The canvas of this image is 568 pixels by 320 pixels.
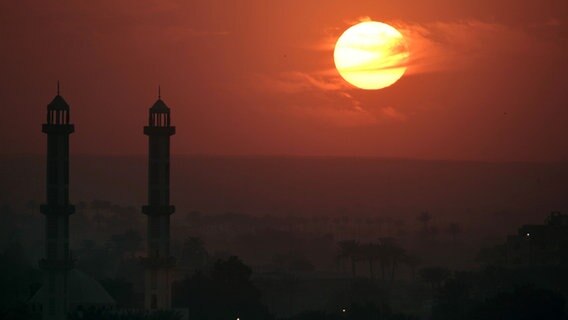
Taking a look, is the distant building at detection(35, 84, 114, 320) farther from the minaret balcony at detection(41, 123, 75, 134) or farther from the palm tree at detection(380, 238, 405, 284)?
the palm tree at detection(380, 238, 405, 284)

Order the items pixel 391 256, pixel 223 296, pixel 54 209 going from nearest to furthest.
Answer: pixel 54 209, pixel 223 296, pixel 391 256

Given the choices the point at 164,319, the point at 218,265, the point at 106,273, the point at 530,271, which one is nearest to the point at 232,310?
the point at 218,265

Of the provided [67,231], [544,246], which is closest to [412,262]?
[544,246]

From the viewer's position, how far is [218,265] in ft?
387

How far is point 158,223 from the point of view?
354 feet

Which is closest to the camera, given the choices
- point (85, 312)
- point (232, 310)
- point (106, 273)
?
point (85, 312)

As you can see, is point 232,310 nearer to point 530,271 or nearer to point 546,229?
point 530,271

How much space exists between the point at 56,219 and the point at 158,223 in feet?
26.3

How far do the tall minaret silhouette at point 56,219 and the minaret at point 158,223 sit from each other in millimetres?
6434

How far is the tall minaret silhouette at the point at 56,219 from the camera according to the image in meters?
101

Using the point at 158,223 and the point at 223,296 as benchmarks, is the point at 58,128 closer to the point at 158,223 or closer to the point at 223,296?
the point at 158,223

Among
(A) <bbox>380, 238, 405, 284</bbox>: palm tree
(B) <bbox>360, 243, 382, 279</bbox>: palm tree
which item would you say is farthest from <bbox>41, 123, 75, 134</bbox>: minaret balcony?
(B) <bbox>360, 243, 382, 279</bbox>: palm tree

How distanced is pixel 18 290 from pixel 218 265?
562 inches

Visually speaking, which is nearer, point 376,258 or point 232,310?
point 232,310
